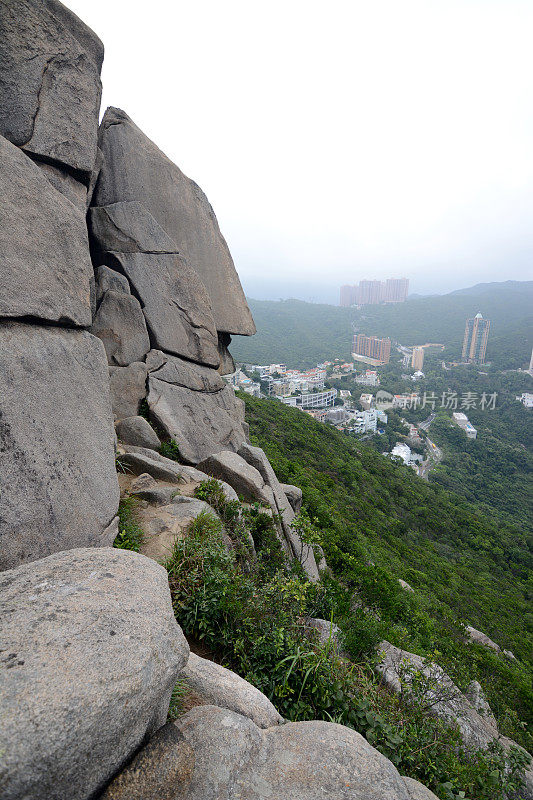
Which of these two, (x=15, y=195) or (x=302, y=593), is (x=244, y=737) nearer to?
(x=302, y=593)

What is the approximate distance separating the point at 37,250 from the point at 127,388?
3566mm

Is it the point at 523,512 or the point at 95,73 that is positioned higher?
the point at 95,73

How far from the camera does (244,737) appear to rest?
2.22 meters

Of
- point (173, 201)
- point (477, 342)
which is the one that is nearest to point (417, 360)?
point (477, 342)

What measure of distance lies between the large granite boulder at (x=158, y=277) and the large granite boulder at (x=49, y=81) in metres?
1.74

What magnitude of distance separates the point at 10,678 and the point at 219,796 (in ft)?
3.95

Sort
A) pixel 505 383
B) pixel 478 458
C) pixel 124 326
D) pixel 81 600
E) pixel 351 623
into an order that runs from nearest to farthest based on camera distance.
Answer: pixel 81 600, pixel 351 623, pixel 124 326, pixel 478 458, pixel 505 383

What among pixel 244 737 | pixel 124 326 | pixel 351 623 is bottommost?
pixel 351 623

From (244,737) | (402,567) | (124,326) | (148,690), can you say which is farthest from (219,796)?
(402,567)

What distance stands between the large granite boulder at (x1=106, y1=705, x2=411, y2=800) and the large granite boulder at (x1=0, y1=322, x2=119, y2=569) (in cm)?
188

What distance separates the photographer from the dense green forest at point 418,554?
25.8 ft

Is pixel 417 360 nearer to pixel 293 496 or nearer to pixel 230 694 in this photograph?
pixel 293 496

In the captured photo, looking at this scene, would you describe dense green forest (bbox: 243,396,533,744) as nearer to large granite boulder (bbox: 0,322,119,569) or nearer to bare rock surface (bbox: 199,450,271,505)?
bare rock surface (bbox: 199,450,271,505)

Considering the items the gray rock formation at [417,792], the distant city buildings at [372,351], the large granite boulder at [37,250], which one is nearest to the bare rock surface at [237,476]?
the large granite boulder at [37,250]
